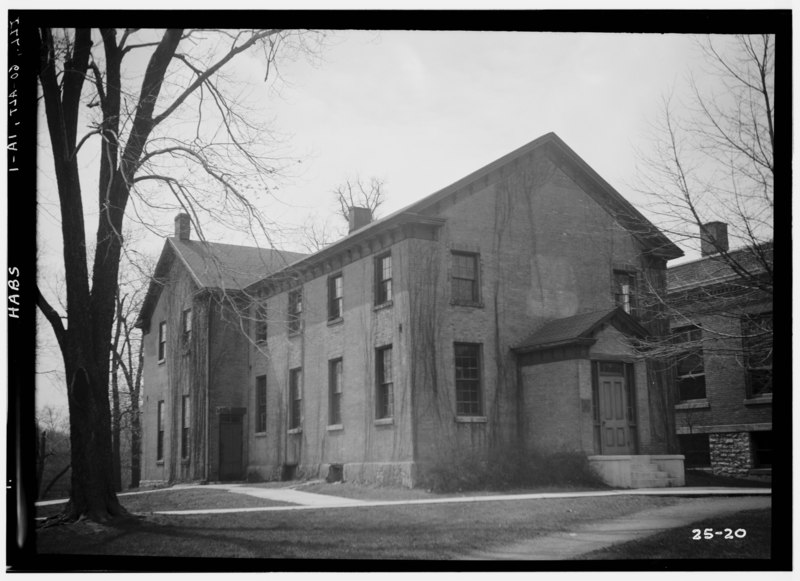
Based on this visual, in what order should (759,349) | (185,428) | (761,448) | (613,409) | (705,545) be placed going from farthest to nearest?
(185,428) → (613,409) → (761,448) → (759,349) → (705,545)

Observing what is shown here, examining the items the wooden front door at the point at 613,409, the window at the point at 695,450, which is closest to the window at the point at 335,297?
the wooden front door at the point at 613,409

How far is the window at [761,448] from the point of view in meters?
12.4

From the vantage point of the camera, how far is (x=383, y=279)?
17.2 m

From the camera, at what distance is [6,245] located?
960 cm

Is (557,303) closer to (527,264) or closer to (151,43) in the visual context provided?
(527,264)

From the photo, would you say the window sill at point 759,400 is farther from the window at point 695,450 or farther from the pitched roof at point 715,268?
the window at point 695,450

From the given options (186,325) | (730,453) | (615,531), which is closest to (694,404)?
(730,453)

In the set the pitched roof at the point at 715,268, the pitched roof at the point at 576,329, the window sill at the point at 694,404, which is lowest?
the window sill at the point at 694,404

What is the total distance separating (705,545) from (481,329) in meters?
7.89

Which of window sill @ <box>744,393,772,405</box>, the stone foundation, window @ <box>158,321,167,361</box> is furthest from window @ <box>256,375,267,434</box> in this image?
window sill @ <box>744,393,772,405</box>

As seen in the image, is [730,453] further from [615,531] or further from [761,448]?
[615,531]

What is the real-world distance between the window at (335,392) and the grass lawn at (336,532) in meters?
5.99

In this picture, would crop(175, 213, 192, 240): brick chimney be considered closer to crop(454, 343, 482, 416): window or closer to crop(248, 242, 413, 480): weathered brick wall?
crop(248, 242, 413, 480): weathered brick wall

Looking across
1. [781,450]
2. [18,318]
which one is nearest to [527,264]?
[781,450]
